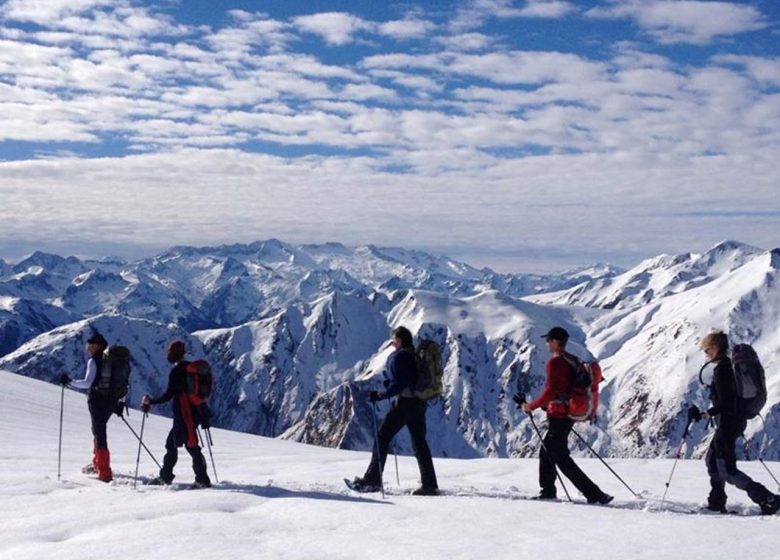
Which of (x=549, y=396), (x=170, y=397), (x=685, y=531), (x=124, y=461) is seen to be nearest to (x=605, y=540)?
(x=685, y=531)

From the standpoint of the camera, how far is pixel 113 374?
13781mm

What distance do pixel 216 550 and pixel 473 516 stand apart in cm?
334

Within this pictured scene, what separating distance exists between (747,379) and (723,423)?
73 centimetres

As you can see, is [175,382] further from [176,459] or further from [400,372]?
[400,372]

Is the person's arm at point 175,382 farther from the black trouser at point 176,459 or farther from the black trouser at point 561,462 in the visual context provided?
the black trouser at point 561,462

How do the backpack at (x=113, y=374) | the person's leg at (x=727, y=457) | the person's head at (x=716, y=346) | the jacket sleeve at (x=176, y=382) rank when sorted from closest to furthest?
the person's leg at (x=727, y=457) → the person's head at (x=716, y=346) → the jacket sleeve at (x=176, y=382) → the backpack at (x=113, y=374)

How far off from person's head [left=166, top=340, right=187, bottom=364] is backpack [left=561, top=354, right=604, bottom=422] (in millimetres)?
5907

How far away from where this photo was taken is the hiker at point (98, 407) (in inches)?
528

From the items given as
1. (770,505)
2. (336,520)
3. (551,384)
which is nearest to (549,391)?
(551,384)

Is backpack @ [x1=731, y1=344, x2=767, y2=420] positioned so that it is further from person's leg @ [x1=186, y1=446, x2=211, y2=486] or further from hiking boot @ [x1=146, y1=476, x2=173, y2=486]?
hiking boot @ [x1=146, y1=476, x2=173, y2=486]

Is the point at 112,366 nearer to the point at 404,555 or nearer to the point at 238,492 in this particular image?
the point at 238,492

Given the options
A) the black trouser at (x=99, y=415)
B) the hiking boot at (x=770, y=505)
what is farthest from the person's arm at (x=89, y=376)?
the hiking boot at (x=770, y=505)

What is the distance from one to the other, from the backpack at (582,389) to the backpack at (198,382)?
553 cm

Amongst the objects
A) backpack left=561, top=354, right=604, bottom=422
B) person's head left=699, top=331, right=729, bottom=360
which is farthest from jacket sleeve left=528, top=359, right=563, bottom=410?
person's head left=699, top=331, right=729, bottom=360
